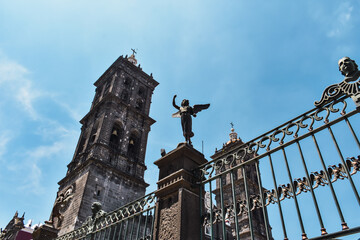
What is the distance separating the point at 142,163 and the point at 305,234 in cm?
2596

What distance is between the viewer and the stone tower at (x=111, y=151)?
77.8ft

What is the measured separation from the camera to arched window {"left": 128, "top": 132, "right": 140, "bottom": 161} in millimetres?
29102

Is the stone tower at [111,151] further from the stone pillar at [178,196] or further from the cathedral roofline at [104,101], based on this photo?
the stone pillar at [178,196]

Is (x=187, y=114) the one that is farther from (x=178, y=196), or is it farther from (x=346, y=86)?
(x=346, y=86)

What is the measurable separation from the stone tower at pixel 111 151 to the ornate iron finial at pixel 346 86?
62.7ft

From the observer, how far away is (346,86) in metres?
4.23

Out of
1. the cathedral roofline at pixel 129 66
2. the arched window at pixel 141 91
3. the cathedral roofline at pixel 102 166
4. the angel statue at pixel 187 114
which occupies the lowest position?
the angel statue at pixel 187 114

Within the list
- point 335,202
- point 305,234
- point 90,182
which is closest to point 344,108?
point 335,202

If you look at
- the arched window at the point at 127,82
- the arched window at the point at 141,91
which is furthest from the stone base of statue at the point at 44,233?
the arched window at the point at 141,91

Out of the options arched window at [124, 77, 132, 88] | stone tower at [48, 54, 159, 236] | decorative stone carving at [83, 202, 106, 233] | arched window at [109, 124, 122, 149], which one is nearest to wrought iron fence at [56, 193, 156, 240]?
decorative stone carving at [83, 202, 106, 233]

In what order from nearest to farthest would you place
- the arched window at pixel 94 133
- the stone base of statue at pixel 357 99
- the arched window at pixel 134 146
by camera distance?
the stone base of statue at pixel 357 99
the arched window at pixel 94 133
the arched window at pixel 134 146

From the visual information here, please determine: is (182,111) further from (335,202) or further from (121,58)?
(121,58)

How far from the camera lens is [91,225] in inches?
316

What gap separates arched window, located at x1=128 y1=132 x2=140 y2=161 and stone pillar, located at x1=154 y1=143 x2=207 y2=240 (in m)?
23.0
